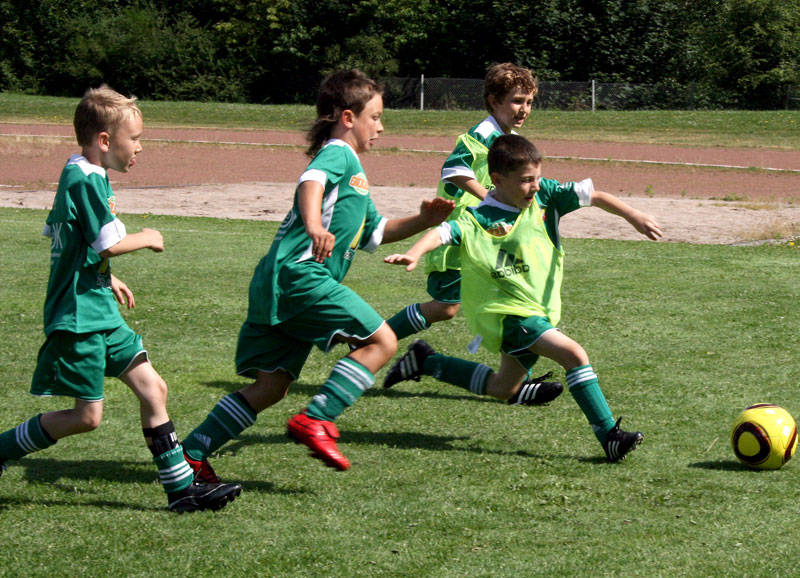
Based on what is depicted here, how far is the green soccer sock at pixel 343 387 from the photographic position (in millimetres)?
4223

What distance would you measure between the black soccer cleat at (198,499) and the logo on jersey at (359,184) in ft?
4.43

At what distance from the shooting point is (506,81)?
5.90 m

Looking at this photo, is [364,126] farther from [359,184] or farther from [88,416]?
[88,416]

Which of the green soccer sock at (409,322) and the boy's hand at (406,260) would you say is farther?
the green soccer sock at (409,322)

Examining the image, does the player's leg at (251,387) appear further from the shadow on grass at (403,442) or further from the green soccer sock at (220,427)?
the shadow on grass at (403,442)

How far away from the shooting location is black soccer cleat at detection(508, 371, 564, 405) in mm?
5543

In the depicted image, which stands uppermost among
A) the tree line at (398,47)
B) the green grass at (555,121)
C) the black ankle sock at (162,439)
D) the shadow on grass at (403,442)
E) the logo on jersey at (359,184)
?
the logo on jersey at (359,184)

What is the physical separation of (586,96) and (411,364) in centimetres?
3422

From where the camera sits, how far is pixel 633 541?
3723 mm

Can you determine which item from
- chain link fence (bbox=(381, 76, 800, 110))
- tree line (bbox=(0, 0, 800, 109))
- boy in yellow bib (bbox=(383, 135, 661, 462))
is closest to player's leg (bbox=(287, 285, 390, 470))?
boy in yellow bib (bbox=(383, 135, 661, 462))

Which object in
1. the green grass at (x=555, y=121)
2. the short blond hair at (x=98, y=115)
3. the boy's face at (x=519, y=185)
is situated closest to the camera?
the short blond hair at (x=98, y=115)

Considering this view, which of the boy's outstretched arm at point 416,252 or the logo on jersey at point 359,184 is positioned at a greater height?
the logo on jersey at point 359,184

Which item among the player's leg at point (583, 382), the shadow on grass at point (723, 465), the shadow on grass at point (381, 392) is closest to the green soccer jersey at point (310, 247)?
the player's leg at point (583, 382)

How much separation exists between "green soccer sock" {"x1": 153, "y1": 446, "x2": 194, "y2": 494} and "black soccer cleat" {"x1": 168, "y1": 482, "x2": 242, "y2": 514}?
3 cm
